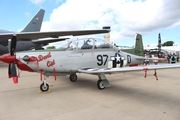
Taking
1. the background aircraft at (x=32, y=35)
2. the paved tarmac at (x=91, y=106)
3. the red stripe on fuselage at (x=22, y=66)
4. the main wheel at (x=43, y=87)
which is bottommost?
the paved tarmac at (x=91, y=106)

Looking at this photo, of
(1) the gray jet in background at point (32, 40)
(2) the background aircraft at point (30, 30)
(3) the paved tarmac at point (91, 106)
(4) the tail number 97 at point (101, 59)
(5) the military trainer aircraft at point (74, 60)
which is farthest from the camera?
(1) the gray jet in background at point (32, 40)

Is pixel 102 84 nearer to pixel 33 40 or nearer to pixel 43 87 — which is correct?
pixel 43 87

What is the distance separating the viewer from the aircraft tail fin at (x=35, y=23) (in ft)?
61.8

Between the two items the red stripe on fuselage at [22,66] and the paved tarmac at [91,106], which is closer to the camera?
the paved tarmac at [91,106]

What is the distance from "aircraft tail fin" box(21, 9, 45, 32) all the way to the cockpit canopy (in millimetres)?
15484

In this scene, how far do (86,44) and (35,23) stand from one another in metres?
16.2

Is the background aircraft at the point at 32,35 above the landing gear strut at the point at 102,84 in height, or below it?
above

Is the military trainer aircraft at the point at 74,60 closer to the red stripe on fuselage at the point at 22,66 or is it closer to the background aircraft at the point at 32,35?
the red stripe on fuselage at the point at 22,66

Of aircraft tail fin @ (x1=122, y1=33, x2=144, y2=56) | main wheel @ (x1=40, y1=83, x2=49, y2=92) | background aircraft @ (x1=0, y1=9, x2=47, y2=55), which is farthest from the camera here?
background aircraft @ (x1=0, y1=9, x2=47, y2=55)

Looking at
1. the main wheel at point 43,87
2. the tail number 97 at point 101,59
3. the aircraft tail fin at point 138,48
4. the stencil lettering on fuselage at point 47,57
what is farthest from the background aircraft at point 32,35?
the main wheel at point 43,87

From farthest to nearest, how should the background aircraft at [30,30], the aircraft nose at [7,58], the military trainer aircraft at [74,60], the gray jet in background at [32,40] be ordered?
the gray jet in background at [32,40]
the background aircraft at [30,30]
the military trainer aircraft at [74,60]
the aircraft nose at [7,58]

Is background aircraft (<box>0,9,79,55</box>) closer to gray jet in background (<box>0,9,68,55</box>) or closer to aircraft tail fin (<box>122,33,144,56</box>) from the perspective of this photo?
gray jet in background (<box>0,9,68,55</box>)

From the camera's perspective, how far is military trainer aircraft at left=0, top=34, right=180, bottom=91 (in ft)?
14.5

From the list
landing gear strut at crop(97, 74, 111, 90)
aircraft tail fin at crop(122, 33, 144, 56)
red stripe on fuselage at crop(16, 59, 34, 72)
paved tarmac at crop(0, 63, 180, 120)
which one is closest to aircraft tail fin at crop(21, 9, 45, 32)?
aircraft tail fin at crop(122, 33, 144, 56)
